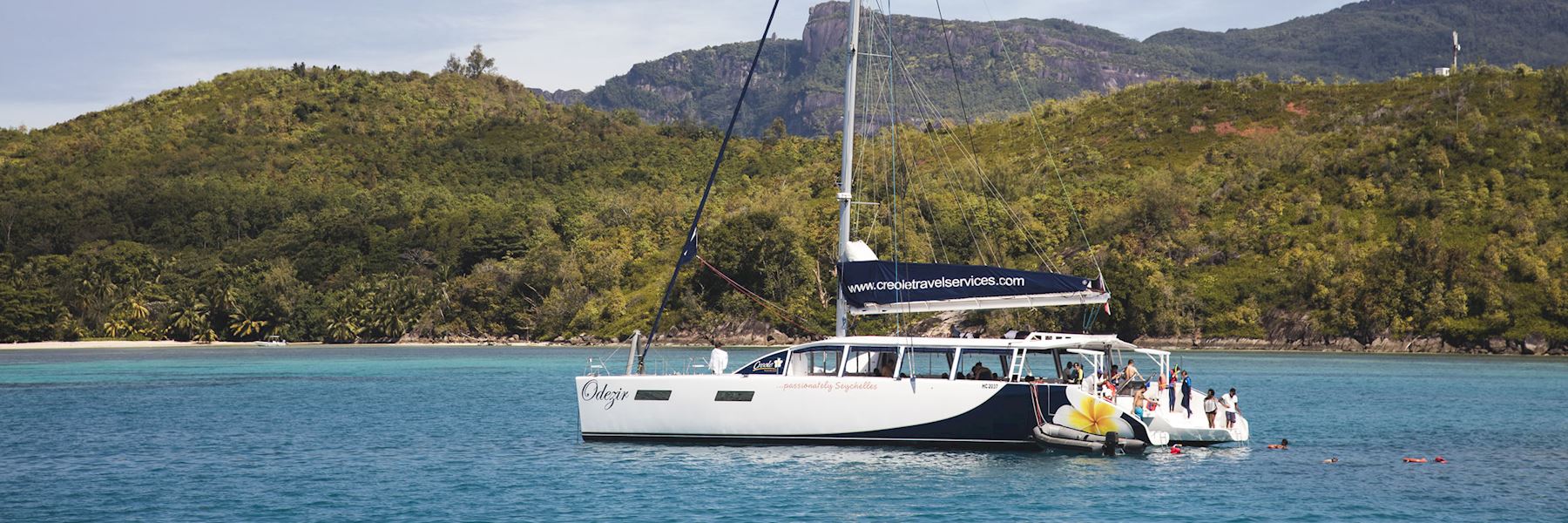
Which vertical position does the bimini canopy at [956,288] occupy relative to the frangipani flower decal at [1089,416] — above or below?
above

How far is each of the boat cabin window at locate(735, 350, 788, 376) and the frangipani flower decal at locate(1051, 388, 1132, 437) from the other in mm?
5870

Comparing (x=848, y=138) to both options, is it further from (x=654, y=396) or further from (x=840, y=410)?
(x=654, y=396)

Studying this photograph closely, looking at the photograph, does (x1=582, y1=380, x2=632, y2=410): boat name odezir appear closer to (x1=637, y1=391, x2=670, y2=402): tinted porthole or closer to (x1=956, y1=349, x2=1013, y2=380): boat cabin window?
(x1=637, y1=391, x2=670, y2=402): tinted porthole

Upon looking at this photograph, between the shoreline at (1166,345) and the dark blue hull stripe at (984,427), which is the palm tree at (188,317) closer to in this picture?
the shoreline at (1166,345)

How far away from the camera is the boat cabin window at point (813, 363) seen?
1129 inches

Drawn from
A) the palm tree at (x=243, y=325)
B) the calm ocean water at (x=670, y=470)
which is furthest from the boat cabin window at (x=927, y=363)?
the palm tree at (x=243, y=325)

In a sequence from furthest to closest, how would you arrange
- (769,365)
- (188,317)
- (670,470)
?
1. (188,317)
2. (769,365)
3. (670,470)

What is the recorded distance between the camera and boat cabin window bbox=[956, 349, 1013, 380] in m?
28.5

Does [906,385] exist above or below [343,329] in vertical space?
above

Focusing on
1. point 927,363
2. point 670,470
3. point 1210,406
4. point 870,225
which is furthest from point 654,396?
point 870,225

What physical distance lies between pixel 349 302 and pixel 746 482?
105817mm

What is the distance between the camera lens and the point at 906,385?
28047 mm

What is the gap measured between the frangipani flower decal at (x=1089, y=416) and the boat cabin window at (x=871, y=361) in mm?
3596

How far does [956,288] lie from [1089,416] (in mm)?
3939
